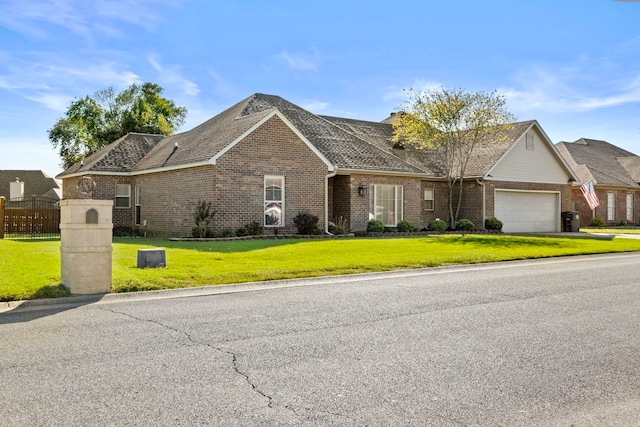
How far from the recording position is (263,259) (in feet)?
51.0

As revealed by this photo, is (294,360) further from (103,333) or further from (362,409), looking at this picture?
(103,333)

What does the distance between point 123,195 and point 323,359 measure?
25.3 metres

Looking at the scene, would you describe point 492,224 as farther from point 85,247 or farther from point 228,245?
point 85,247

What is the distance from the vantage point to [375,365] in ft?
20.1

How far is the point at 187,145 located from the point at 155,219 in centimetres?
360

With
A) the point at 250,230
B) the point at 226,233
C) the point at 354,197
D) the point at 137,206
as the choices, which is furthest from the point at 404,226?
the point at 137,206

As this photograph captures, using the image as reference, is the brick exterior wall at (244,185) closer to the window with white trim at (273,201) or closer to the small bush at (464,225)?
the window with white trim at (273,201)

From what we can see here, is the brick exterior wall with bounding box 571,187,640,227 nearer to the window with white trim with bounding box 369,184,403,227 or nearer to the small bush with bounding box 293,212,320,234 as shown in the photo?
the window with white trim with bounding box 369,184,403,227

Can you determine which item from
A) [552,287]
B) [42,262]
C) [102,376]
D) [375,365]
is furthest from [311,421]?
[42,262]

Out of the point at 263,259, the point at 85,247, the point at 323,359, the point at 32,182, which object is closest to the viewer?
the point at 323,359

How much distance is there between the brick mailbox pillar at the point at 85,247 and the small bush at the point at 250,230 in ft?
38.7

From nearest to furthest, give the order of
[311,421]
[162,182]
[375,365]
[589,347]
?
→ 1. [311,421]
2. [375,365]
3. [589,347]
4. [162,182]

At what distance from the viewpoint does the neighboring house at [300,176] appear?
2303cm

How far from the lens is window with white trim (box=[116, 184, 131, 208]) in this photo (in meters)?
29.4
